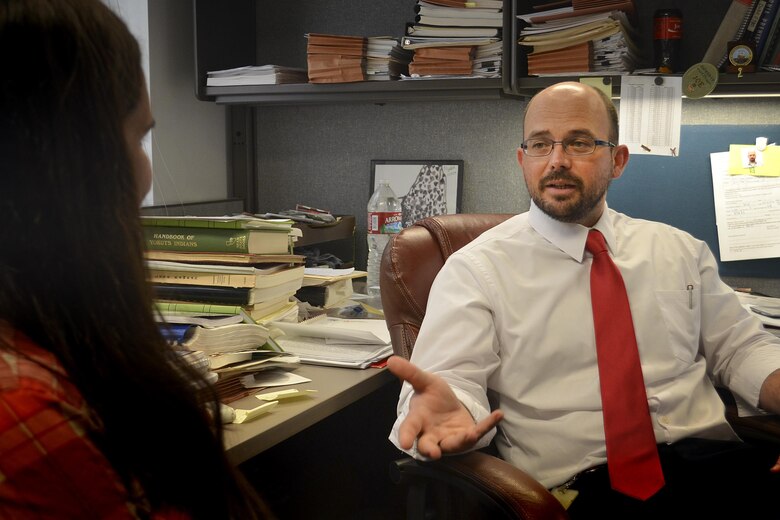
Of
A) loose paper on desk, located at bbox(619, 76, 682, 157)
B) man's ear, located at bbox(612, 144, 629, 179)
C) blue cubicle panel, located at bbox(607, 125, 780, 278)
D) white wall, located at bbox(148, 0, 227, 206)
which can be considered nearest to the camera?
man's ear, located at bbox(612, 144, 629, 179)

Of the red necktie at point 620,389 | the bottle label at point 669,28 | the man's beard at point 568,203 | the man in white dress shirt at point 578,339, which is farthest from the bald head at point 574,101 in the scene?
the bottle label at point 669,28

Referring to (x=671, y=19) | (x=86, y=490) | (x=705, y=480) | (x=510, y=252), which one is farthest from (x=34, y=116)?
(x=671, y=19)

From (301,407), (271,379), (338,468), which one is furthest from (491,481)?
(338,468)

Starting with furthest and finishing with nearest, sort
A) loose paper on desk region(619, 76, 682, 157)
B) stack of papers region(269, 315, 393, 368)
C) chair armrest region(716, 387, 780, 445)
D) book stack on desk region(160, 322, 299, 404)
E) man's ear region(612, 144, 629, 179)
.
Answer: loose paper on desk region(619, 76, 682, 157)
man's ear region(612, 144, 629, 179)
stack of papers region(269, 315, 393, 368)
chair armrest region(716, 387, 780, 445)
book stack on desk region(160, 322, 299, 404)

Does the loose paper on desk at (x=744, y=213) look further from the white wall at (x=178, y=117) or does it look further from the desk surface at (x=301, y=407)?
the white wall at (x=178, y=117)

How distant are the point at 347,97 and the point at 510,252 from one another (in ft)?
2.25

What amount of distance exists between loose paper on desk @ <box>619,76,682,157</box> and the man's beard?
0.37 meters

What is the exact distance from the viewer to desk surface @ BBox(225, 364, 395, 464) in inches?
43.3

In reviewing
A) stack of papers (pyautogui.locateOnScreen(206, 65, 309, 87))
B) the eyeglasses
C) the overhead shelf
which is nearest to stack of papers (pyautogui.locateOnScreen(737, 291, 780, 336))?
the eyeglasses

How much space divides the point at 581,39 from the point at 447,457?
981mm

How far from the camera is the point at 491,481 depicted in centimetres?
106

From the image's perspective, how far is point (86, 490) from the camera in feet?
1.60

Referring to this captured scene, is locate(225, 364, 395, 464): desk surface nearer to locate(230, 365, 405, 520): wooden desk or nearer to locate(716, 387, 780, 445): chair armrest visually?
locate(230, 365, 405, 520): wooden desk

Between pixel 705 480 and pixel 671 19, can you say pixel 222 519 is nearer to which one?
pixel 705 480
